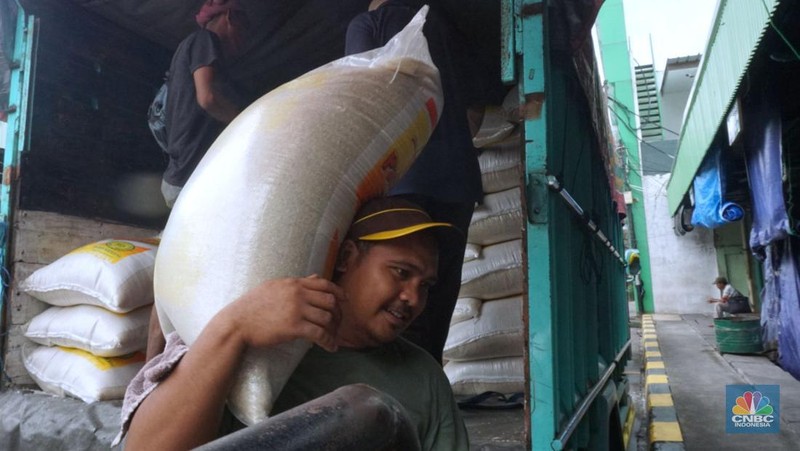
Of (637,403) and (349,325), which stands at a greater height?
(349,325)

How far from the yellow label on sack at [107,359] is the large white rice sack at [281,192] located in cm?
106

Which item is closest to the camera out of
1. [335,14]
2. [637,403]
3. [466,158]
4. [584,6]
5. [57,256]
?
[584,6]

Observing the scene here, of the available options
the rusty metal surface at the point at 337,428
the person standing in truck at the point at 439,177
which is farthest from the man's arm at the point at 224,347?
the person standing in truck at the point at 439,177

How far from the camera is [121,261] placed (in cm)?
193

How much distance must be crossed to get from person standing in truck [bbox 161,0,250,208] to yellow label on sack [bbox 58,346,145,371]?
66cm

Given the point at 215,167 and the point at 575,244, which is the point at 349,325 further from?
the point at 575,244

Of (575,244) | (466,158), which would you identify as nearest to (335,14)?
(466,158)

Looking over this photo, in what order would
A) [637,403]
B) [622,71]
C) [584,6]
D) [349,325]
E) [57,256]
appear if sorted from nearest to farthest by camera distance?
[349,325], [584,6], [57,256], [637,403], [622,71]

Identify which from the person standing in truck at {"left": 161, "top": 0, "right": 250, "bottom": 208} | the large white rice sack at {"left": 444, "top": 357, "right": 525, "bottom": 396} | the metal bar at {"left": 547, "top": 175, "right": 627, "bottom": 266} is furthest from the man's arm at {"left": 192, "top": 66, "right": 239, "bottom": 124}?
the large white rice sack at {"left": 444, "top": 357, "right": 525, "bottom": 396}

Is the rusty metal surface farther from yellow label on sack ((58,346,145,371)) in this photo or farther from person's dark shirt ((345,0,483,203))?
yellow label on sack ((58,346,145,371))

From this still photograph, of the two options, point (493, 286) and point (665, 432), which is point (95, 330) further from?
point (665, 432)

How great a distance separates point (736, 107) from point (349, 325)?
18.1 feet

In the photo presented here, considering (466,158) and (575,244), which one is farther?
(575,244)

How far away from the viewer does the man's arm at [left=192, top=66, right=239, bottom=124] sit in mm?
1995
